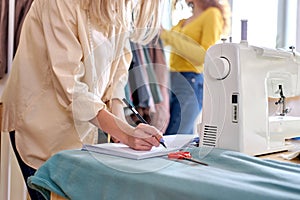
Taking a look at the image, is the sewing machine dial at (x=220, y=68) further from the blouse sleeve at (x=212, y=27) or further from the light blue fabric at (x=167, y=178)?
the blouse sleeve at (x=212, y=27)

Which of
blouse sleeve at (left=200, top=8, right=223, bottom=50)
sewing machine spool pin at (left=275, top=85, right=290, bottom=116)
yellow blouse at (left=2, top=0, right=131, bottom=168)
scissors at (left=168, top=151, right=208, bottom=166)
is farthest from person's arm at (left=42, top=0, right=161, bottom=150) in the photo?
blouse sleeve at (left=200, top=8, right=223, bottom=50)

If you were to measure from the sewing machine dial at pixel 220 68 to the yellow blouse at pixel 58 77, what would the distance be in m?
0.27

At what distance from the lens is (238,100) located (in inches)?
38.5

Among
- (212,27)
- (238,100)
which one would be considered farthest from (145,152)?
(212,27)

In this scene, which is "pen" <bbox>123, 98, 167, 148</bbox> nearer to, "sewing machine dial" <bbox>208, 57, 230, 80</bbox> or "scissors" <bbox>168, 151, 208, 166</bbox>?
"scissors" <bbox>168, 151, 208, 166</bbox>

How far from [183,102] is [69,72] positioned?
0.34m

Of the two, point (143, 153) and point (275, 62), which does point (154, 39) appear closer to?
point (143, 153)

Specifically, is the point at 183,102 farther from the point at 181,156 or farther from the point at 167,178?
the point at 167,178

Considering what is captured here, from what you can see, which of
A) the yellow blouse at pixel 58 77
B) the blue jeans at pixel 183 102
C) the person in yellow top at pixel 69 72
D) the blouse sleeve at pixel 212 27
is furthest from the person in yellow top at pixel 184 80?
the blouse sleeve at pixel 212 27

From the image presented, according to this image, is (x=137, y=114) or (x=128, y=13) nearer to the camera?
(x=137, y=114)

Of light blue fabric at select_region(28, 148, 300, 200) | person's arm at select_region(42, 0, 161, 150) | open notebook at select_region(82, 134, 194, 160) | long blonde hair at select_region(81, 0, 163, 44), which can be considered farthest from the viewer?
long blonde hair at select_region(81, 0, 163, 44)

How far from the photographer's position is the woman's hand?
0.86 meters

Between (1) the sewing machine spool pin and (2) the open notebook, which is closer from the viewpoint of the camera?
→ (2) the open notebook

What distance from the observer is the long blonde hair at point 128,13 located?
1.07 metres
